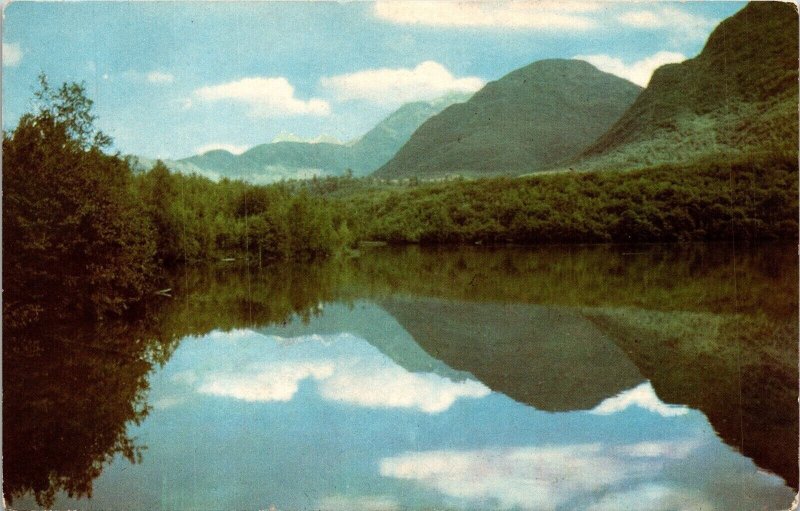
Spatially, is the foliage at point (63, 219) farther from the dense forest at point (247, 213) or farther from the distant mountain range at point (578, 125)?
the distant mountain range at point (578, 125)

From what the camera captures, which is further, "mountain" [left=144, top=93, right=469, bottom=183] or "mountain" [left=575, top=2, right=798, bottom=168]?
"mountain" [left=144, top=93, right=469, bottom=183]

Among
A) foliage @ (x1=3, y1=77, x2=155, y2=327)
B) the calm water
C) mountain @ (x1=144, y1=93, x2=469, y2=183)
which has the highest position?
mountain @ (x1=144, y1=93, x2=469, y2=183)

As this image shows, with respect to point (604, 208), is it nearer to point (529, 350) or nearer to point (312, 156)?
point (312, 156)

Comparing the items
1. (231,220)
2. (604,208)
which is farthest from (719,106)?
(231,220)

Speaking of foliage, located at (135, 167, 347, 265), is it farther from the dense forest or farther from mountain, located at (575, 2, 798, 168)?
mountain, located at (575, 2, 798, 168)

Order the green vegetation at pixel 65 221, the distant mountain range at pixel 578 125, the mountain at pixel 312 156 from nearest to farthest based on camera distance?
the green vegetation at pixel 65 221, the distant mountain range at pixel 578 125, the mountain at pixel 312 156

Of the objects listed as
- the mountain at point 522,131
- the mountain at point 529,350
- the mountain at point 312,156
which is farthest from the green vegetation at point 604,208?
the mountain at point 529,350

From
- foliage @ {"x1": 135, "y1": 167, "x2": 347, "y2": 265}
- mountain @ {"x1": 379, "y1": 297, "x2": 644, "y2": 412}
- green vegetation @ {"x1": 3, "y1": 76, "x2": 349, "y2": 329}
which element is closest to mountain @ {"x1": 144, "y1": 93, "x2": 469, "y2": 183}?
foliage @ {"x1": 135, "y1": 167, "x2": 347, "y2": 265}

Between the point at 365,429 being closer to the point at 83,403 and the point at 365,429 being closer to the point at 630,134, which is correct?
the point at 83,403
